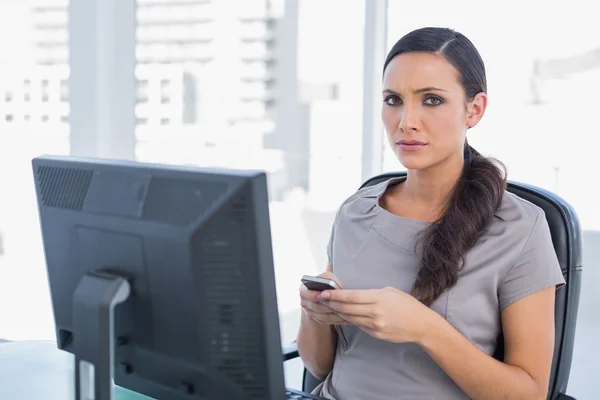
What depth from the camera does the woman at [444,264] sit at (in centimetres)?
138

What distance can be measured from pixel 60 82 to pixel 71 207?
344 cm

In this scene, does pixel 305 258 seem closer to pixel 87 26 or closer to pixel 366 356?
pixel 87 26

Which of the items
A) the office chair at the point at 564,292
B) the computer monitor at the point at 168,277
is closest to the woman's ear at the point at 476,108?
the office chair at the point at 564,292

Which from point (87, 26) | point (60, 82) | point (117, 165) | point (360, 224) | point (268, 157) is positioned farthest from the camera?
point (268, 157)

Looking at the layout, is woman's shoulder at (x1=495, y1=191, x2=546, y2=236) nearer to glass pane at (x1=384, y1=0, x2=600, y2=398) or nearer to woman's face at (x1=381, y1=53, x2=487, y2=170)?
woman's face at (x1=381, y1=53, x2=487, y2=170)

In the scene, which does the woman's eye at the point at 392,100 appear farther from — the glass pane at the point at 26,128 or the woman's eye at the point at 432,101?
the glass pane at the point at 26,128

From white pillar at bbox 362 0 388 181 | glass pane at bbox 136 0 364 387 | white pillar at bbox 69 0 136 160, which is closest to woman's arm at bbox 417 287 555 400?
white pillar at bbox 362 0 388 181

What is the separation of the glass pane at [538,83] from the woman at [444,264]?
5.87 ft

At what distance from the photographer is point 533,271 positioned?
1.41m

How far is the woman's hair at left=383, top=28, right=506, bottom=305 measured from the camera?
1.45 metres

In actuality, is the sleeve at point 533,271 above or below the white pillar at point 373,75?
below

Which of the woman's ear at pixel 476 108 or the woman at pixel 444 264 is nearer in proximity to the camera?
the woman at pixel 444 264

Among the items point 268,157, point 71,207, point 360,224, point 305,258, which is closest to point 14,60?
point 268,157

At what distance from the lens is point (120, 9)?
3240mm
